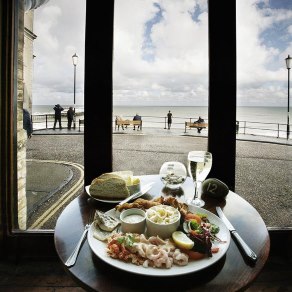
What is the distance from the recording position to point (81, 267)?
30.3 inches

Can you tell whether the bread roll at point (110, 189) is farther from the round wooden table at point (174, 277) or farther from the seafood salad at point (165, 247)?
the seafood salad at point (165, 247)

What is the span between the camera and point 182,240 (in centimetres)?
78

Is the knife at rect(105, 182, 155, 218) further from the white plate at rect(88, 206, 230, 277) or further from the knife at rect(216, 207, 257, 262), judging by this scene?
the knife at rect(216, 207, 257, 262)

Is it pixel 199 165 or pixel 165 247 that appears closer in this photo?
pixel 165 247

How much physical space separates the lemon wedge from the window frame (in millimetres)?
1427

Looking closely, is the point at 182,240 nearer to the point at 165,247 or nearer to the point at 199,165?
the point at 165,247

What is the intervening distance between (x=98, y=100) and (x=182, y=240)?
63.5 inches

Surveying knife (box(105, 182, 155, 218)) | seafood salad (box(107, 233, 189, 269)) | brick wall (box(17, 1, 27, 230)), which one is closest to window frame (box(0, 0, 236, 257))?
brick wall (box(17, 1, 27, 230))

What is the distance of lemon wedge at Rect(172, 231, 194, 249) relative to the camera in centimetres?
76

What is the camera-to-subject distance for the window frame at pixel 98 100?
2045mm

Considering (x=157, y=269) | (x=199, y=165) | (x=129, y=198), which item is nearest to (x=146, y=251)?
(x=157, y=269)

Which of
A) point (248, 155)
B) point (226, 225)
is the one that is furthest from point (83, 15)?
point (248, 155)

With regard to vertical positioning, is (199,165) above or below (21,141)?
below

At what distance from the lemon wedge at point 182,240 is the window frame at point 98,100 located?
1.43 m
